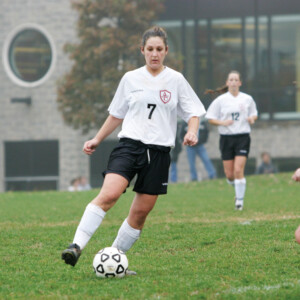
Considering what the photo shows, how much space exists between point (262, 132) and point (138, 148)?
23.1 metres

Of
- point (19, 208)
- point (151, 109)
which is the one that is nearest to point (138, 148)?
point (151, 109)

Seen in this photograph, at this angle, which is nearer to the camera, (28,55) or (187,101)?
(187,101)

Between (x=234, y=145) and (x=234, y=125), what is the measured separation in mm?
364

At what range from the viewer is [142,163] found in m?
6.50

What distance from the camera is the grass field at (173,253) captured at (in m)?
5.79

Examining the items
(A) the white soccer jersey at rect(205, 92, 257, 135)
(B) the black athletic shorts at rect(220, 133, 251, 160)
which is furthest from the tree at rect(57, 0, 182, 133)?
(B) the black athletic shorts at rect(220, 133, 251, 160)

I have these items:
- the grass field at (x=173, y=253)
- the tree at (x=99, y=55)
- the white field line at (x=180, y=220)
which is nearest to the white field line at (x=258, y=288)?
the grass field at (x=173, y=253)

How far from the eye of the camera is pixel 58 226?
35.2ft

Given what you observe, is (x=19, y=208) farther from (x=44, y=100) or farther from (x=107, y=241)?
(x=44, y=100)

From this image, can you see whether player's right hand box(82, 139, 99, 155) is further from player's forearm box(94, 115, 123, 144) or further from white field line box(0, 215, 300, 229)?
white field line box(0, 215, 300, 229)

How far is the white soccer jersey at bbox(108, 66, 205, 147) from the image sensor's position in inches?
259

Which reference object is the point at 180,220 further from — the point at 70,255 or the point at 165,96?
the point at 70,255

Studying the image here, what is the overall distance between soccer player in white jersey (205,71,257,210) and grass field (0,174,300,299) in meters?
0.64

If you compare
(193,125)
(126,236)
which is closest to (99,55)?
(193,125)
